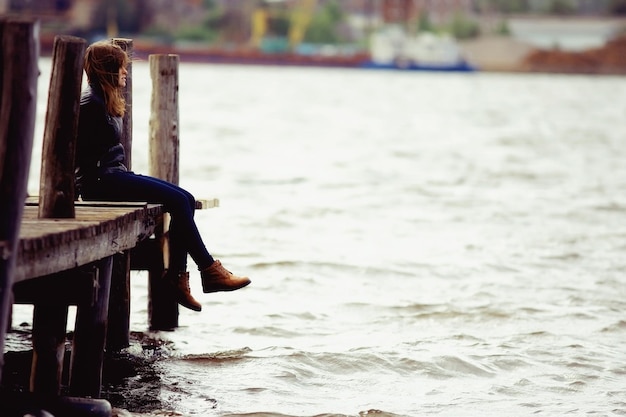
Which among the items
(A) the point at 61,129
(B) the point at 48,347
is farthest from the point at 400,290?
(A) the point at 61,129

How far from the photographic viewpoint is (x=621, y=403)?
708cm

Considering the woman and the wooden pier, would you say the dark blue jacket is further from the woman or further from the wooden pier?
the wooden pier

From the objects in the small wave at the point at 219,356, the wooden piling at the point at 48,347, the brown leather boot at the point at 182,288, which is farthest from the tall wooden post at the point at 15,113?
the small wave at the point at 219,356

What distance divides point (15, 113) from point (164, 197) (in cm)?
196

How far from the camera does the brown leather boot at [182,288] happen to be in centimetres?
718

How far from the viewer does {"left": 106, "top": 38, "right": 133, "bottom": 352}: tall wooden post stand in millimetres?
7496

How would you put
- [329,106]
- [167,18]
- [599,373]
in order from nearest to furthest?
[599,373]
[329,106]
[167,18]

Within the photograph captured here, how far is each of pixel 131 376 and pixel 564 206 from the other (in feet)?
37.8

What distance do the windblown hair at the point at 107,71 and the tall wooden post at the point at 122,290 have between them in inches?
31.1

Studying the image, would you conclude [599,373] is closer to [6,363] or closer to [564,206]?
[6,363]

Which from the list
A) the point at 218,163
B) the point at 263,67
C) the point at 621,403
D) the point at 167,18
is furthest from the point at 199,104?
the point at 167,18

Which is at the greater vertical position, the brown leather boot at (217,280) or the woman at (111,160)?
the woman at (111,160)

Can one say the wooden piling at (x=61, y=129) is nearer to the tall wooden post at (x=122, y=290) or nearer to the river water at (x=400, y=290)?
the river water at (x=400, y=290)

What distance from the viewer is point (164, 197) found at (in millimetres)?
6711
